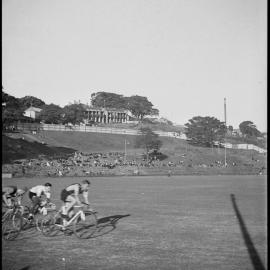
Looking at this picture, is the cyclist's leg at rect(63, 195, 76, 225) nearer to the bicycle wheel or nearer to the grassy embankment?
the bicycle wheel

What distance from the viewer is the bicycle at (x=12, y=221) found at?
10.5m

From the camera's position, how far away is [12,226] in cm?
1088

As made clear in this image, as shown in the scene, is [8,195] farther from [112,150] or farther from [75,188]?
[112,150]

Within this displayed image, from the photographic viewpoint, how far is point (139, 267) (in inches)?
313

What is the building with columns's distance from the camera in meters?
126

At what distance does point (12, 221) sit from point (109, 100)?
143 meters

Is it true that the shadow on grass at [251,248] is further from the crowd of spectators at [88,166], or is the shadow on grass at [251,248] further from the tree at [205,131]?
the tree at [205,131]

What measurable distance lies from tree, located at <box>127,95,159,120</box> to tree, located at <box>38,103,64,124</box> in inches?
2197

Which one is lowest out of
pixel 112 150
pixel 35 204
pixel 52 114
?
pixel 35 204

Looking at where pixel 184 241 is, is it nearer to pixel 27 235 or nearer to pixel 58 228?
pixel 58 228

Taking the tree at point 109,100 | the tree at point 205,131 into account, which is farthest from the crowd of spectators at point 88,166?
the tree at point 109,100

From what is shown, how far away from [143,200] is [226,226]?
825 cm

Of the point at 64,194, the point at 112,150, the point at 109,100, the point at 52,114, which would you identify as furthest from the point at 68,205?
the point at 109,100

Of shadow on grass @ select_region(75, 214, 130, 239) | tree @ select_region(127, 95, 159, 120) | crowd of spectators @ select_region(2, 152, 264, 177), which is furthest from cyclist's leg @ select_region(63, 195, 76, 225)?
tree @ select_region(127, 95, 159, 120)
